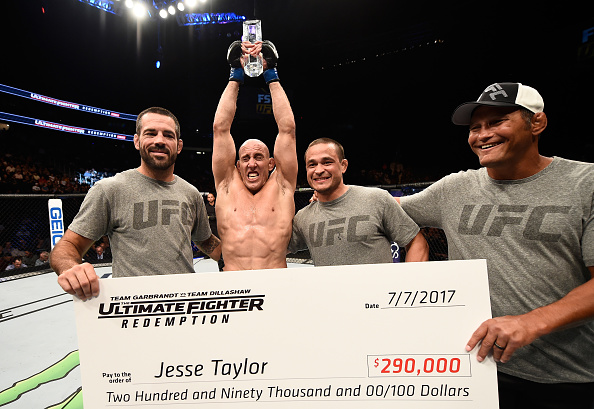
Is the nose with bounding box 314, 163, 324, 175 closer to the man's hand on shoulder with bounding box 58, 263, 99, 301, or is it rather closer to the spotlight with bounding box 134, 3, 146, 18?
the man's hand on shoulder with bounding box 58, 263, 99, 301

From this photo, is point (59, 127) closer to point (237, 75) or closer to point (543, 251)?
point (237, 75)

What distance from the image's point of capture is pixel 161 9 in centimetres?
1091

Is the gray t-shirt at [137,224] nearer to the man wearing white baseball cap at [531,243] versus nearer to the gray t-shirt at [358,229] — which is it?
the gray t-shirt at [358,229]

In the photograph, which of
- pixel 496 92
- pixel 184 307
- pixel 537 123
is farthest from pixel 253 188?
pixel 537 123

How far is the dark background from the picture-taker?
7812mm

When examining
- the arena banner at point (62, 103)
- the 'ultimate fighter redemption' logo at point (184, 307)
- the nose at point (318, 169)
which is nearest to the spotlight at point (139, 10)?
the arena banner at point (62, 103)

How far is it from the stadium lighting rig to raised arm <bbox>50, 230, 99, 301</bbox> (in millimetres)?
12060

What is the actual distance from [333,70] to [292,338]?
43.6 feet

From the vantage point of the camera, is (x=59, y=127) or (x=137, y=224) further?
(x=59, y=127)

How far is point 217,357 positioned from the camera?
A: 1039 mm

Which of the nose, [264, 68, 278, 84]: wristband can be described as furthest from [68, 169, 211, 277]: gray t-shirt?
[264, 68, 278, 84]: wristband

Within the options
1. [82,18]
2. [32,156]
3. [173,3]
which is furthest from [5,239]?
[173,3]

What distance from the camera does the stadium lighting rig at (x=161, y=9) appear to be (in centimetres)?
1041

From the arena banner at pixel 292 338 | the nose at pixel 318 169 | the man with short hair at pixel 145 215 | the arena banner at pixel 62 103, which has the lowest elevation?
the arena banner at pixel 292 338
